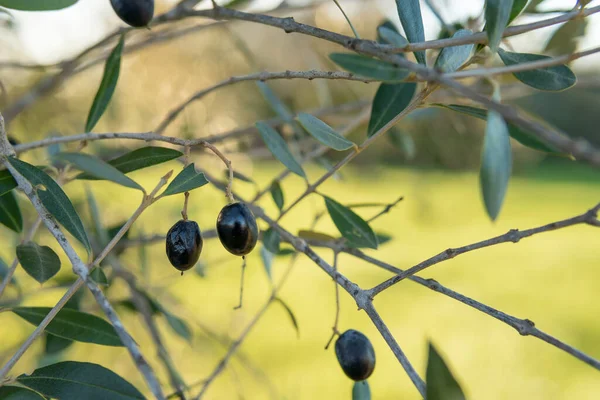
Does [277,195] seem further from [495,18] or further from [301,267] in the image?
[301,267]

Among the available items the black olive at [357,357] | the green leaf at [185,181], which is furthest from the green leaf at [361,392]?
the green leaf at [185,181]

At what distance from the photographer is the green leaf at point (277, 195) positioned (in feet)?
2.46

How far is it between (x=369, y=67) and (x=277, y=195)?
1.28 ft

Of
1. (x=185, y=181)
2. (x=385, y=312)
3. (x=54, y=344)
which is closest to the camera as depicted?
(x=185, y=181)

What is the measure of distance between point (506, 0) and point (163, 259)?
155cm

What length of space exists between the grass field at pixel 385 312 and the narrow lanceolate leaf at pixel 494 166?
625mm

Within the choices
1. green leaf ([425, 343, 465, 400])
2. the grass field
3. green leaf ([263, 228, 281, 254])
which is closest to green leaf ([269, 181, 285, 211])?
green leaf ([263, 228, 281, 254])

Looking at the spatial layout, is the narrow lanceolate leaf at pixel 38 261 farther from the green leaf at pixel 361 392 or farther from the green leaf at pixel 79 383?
the green leaf at pixel 361 392

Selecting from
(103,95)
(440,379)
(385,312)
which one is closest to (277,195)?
(103,95)

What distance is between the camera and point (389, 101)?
676mm

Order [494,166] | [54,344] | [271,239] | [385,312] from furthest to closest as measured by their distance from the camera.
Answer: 1. [385,312]
2. [54,344]
3. [271,239]
4. [494,166]

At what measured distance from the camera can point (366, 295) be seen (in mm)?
428

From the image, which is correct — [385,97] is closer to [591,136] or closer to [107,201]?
[107,201]

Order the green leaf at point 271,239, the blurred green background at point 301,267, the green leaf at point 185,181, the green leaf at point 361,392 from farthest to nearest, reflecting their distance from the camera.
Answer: the blurred green background at point 301,267, the green leaf at point 271,239, the green leaf at point 361,392, the green leaf at point 185,181
